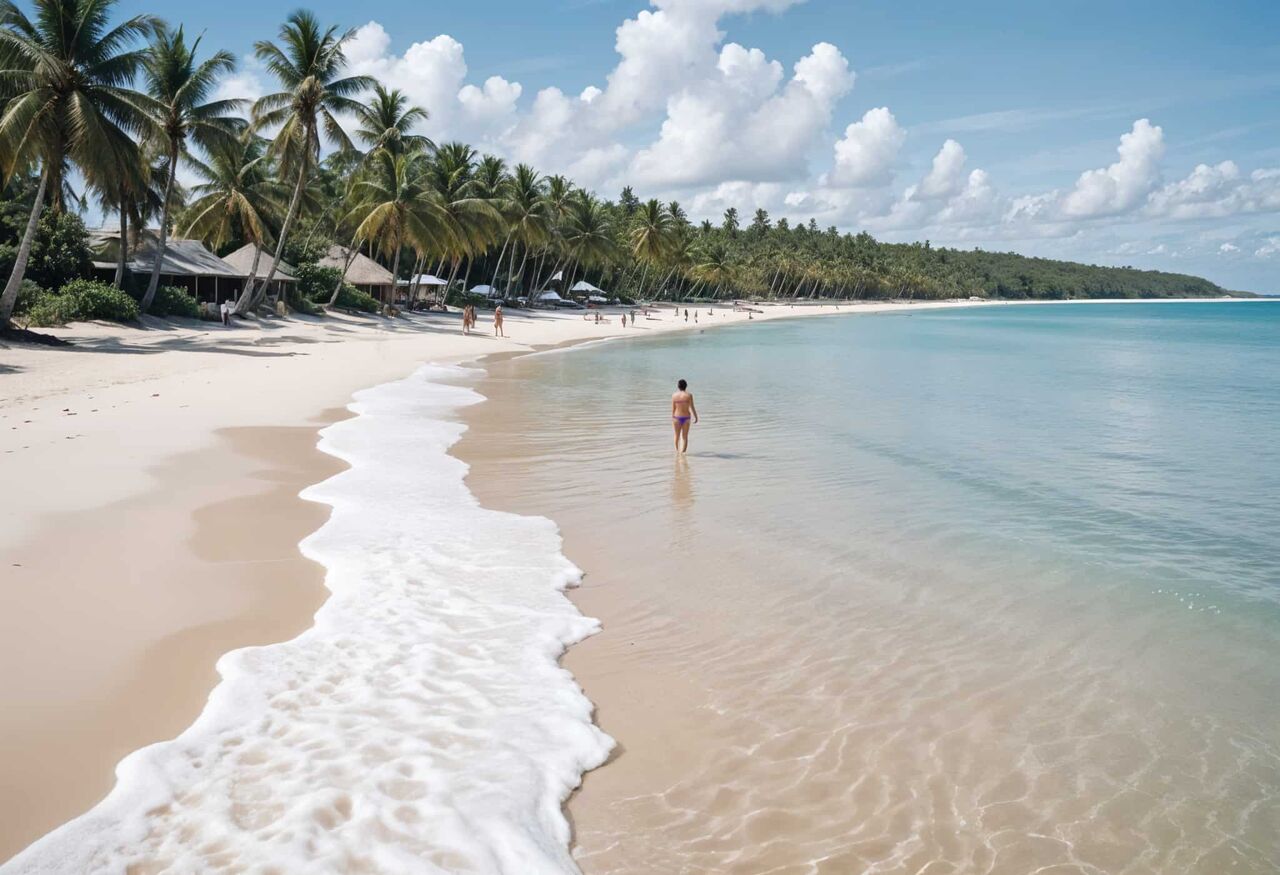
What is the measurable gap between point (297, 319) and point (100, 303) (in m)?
10.7

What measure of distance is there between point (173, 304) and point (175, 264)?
3760 millimetres

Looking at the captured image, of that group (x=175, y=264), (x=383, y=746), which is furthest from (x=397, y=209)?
(x=383, y=746)

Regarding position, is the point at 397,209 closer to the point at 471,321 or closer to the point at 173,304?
the point at 471,321

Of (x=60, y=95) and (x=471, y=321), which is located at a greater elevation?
(x=60, y=95)

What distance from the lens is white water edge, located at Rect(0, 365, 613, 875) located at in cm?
379

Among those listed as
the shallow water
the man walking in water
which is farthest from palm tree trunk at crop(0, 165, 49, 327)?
the man walking in water

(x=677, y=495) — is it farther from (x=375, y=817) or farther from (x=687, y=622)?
(x=375, y=817)

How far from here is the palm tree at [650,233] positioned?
7806cm

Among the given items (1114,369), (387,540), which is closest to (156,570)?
(387,540)

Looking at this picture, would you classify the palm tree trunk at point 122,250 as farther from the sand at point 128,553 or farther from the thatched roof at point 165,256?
the sand at point 128,553

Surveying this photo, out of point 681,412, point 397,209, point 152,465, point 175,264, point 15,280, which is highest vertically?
point 397,209

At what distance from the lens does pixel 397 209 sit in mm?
41406

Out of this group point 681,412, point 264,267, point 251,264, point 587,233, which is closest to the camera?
point 681,412

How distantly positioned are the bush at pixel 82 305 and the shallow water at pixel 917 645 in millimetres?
17970
